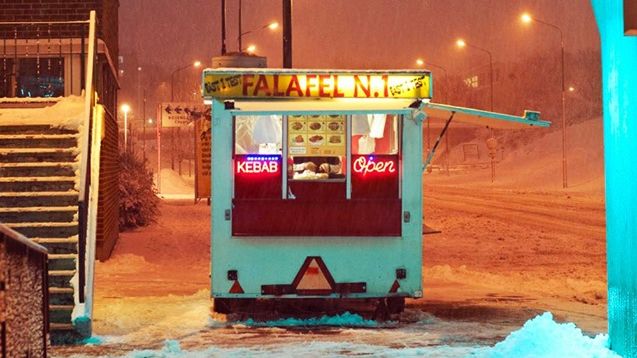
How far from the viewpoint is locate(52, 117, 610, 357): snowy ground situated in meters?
9.09

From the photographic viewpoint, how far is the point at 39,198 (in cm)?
1183

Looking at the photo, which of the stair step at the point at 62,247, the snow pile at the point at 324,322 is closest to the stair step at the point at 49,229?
the stair step at the point at 62,247

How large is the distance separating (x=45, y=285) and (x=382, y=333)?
4.27m

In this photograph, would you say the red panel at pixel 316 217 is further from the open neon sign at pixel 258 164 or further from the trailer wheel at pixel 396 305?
the trailer wheel at pixel 396 305

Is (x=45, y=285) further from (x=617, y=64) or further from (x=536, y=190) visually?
(x=536, y=190)

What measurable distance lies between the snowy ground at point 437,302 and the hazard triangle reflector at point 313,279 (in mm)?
388

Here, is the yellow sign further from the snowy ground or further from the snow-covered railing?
the snowy ground

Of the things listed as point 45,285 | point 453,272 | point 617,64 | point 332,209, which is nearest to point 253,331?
point 332,209

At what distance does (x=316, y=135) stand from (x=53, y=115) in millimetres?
4041

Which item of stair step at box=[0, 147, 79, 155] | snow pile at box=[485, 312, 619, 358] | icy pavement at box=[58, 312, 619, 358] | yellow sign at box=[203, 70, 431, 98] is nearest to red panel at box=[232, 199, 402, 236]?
icy pavement at box=[58, 312, 619, 358]

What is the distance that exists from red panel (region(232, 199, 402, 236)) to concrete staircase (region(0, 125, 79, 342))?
1.88 metres

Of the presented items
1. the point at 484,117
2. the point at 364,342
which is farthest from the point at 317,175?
the point at 364,342

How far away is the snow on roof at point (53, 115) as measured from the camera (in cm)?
1312

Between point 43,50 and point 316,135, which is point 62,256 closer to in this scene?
point 316,135
